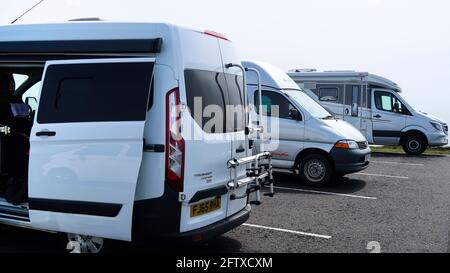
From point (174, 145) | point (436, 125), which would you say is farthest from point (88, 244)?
point (436, 125)

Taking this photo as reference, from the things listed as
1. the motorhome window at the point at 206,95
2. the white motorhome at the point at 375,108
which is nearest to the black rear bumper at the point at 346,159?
the motorhome window at the point at 206,95

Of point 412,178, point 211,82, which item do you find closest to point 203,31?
point 211,82

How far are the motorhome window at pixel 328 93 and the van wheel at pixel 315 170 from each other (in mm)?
6546

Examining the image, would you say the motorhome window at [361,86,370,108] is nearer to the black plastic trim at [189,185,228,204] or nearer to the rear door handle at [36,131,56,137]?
the black plastic trim at [189,185,228,204]

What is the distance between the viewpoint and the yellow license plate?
461 centimetres

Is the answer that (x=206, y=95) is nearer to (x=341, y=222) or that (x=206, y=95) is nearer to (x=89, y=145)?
(x=89, y=145)

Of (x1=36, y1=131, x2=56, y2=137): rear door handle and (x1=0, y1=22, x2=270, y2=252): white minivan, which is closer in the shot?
(x1=0, y1=22, x2=270, y2=252): white minivan

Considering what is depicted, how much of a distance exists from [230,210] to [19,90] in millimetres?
3752

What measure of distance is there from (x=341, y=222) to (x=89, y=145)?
4126 millimetres

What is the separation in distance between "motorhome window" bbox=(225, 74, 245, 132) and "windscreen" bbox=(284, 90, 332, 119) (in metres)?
4.17

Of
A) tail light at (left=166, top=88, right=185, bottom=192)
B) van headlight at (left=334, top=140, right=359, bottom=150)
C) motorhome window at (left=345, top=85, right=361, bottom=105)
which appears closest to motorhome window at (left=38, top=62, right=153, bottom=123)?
tail light at (left=166, top=88, right=185, bottom=192)

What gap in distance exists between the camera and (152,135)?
4375 mm
